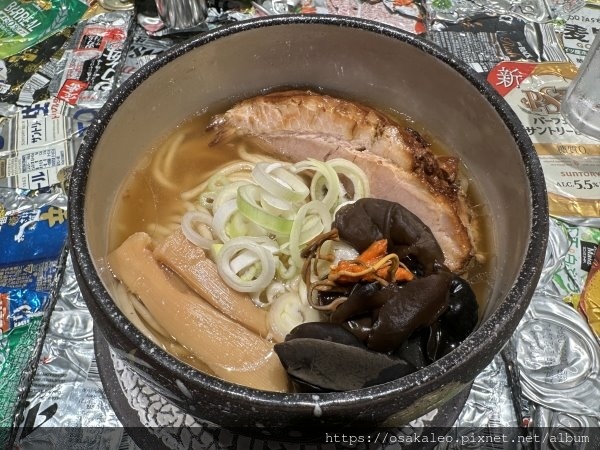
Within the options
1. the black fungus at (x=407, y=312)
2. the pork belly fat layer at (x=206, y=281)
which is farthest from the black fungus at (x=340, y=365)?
the pork belly fat layer at (x=206, y=281)

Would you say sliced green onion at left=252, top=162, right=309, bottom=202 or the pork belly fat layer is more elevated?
sliced green onion at left=252, top=162, right=309, bottom=202

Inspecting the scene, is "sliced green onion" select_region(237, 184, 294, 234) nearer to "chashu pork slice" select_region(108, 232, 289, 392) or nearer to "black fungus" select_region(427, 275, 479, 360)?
"chashu pork slice" select_region(108, 232, 289, 392)

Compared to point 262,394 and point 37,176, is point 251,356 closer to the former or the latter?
point 262,394

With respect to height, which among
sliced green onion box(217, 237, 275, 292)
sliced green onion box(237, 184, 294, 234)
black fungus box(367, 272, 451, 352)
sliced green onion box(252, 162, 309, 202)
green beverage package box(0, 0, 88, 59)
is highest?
black fungus box(367, 272, 451, 352)

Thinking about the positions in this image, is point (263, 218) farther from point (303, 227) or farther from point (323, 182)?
point (323, 182)

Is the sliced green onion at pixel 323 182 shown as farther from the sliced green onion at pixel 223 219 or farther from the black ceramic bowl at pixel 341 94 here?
the black ceramic bowl at pixel 341 94

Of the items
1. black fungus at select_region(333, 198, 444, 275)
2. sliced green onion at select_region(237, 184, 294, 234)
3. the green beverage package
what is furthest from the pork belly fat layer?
the green beverage package

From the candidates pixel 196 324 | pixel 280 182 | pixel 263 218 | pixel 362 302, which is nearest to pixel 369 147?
pixel 280 182
